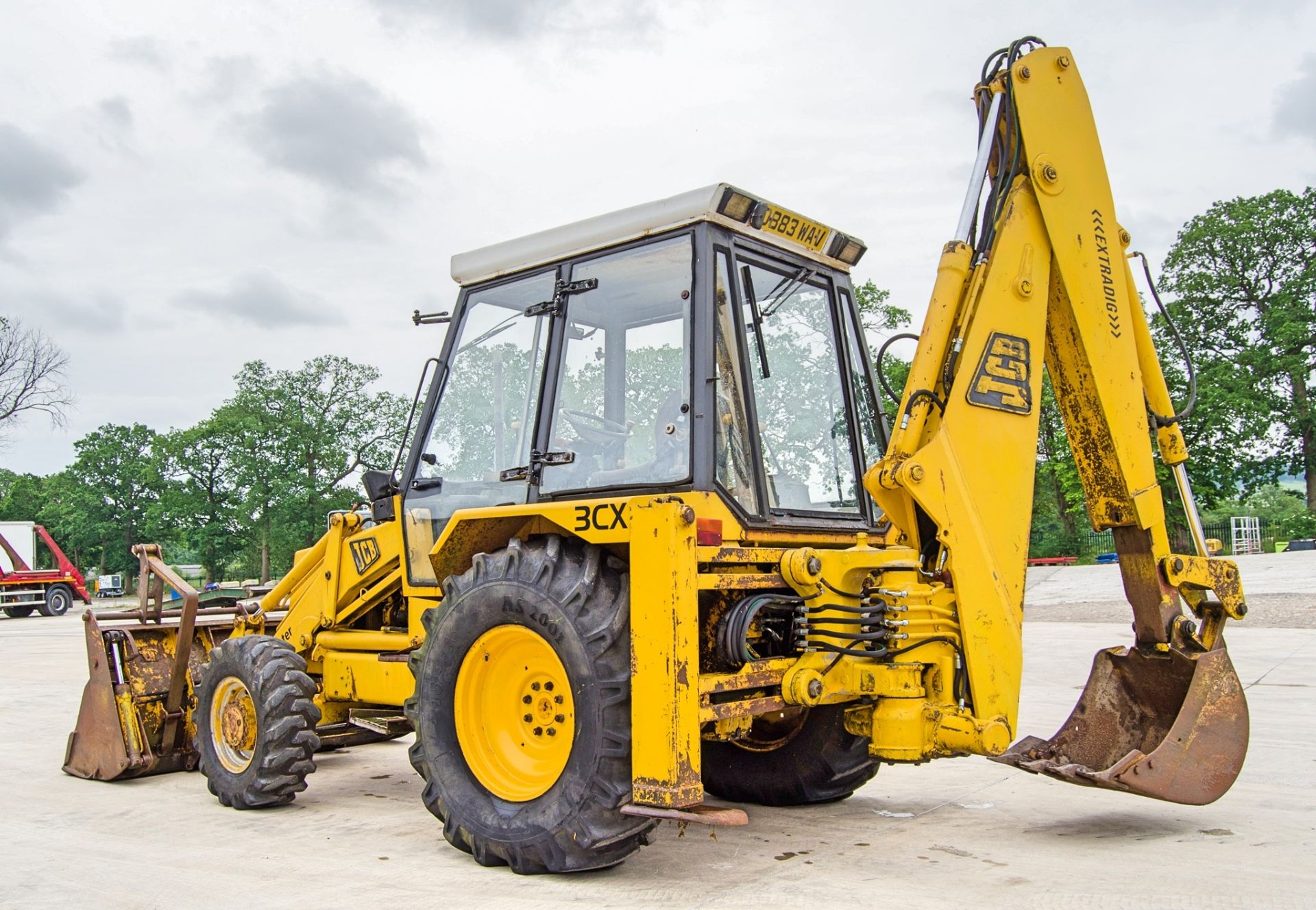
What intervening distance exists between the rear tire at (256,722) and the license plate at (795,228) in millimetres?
3316

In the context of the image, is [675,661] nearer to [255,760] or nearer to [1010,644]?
[1010,644]

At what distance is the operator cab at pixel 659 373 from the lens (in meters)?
4.53

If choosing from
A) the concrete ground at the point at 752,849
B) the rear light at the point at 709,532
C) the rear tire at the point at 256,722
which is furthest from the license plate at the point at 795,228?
the rear tire at the point at 256,722

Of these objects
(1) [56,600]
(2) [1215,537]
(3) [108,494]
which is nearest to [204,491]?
(3) [108,494]

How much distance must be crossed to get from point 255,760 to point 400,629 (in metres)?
0.98

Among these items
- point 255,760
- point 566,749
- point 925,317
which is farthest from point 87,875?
point 925,317

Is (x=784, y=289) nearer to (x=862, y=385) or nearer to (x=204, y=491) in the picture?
(x=862, y=385)

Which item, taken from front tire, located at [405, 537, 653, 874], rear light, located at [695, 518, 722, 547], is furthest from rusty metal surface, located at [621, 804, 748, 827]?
rear light, located at [695, 518, 722, 547]

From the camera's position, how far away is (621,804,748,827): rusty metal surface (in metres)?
3.62

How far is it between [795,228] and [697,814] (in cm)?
269

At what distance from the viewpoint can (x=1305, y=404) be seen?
38.8m

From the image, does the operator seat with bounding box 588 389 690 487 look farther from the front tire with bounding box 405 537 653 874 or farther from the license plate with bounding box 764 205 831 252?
the license plate with bounding box 764 205 831 252

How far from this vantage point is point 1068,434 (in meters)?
4.71

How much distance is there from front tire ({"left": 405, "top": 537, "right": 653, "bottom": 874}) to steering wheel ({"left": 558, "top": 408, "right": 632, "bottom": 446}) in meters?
0.59
